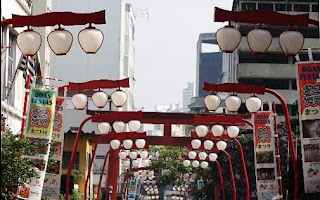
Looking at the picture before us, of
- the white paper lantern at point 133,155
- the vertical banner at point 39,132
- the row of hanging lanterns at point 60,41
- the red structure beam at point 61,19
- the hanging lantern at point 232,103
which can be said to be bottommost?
the white paper lantern at point 133,155

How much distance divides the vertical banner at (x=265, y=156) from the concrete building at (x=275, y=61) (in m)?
65.6

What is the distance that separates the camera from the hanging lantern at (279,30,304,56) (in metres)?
16.9

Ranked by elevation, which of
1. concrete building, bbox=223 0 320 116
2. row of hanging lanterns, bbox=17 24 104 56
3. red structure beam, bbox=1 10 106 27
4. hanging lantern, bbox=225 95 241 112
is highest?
concrete building, bbox=223 0 320 116

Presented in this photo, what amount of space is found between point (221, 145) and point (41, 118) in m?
20.9

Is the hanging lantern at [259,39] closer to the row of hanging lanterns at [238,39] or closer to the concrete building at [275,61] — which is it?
the row of hanging lanterns at [238,39]

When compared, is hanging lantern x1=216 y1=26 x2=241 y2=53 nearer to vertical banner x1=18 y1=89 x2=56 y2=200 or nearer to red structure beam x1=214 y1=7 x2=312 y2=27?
red structure beam x1=214 y1=7 x2=312 y2=27

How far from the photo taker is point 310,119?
22.2 meters

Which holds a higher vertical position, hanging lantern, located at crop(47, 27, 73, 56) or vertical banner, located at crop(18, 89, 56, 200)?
hanging lantern, located at crop(47, 27, 73, 56)

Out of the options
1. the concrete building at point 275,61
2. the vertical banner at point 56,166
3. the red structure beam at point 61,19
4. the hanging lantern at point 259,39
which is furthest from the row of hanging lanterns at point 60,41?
the concrete building at point 275,61

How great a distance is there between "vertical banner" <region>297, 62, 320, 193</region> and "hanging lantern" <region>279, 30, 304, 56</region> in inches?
207

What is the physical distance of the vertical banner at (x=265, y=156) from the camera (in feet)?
104

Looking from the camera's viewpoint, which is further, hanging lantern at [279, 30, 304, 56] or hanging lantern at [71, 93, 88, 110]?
hanging lantern at [71, 93, 88, 110]

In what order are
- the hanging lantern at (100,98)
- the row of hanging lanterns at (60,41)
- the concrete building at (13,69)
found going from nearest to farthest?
the row of hanging lanterns at (60,41), the hanging lantern at (100,98), the concrete building at (13,69)

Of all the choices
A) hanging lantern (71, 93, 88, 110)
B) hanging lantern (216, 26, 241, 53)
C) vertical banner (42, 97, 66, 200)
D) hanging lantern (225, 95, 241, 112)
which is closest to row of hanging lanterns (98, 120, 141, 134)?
vertical banner (42, 97, 66, 200)
